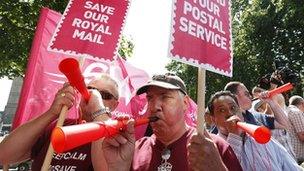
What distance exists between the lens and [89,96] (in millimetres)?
2668

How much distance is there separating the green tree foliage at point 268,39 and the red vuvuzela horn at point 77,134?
62.5ft

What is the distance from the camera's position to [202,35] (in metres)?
2.39

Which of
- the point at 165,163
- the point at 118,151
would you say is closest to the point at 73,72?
the point at 118,151

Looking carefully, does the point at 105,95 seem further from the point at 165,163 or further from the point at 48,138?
the point at 165,163

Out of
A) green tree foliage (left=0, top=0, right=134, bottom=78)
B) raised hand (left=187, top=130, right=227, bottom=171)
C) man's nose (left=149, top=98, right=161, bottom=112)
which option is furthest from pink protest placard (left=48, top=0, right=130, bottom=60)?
green tree foliage (left=0, top=0, right=134, bottom=78)

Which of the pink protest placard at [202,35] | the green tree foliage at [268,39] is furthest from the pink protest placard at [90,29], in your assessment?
the green tree foliage at [268,39]

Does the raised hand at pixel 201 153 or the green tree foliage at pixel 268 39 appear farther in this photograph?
the green tree foliage at pixel 268 39

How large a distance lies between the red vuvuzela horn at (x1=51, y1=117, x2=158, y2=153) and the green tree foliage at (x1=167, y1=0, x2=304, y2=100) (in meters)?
19.0

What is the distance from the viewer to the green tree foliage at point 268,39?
2089 centimetres

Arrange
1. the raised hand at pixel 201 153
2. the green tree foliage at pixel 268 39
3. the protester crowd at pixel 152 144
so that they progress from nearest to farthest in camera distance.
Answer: the raised hand at pixel 201 153
the protester crowd at pixel 152 144
the green tree foliage at pixel 268 39

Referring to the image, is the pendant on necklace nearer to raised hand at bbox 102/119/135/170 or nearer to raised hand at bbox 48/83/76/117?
raised hand at bbox 102/119/135/170

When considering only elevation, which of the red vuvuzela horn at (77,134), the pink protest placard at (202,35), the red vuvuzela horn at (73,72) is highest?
the pink protest placard at (202,35)

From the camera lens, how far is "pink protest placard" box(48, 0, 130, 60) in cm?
307

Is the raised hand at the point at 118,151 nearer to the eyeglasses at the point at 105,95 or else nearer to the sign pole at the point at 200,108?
the sign pole at the point at 200,108
